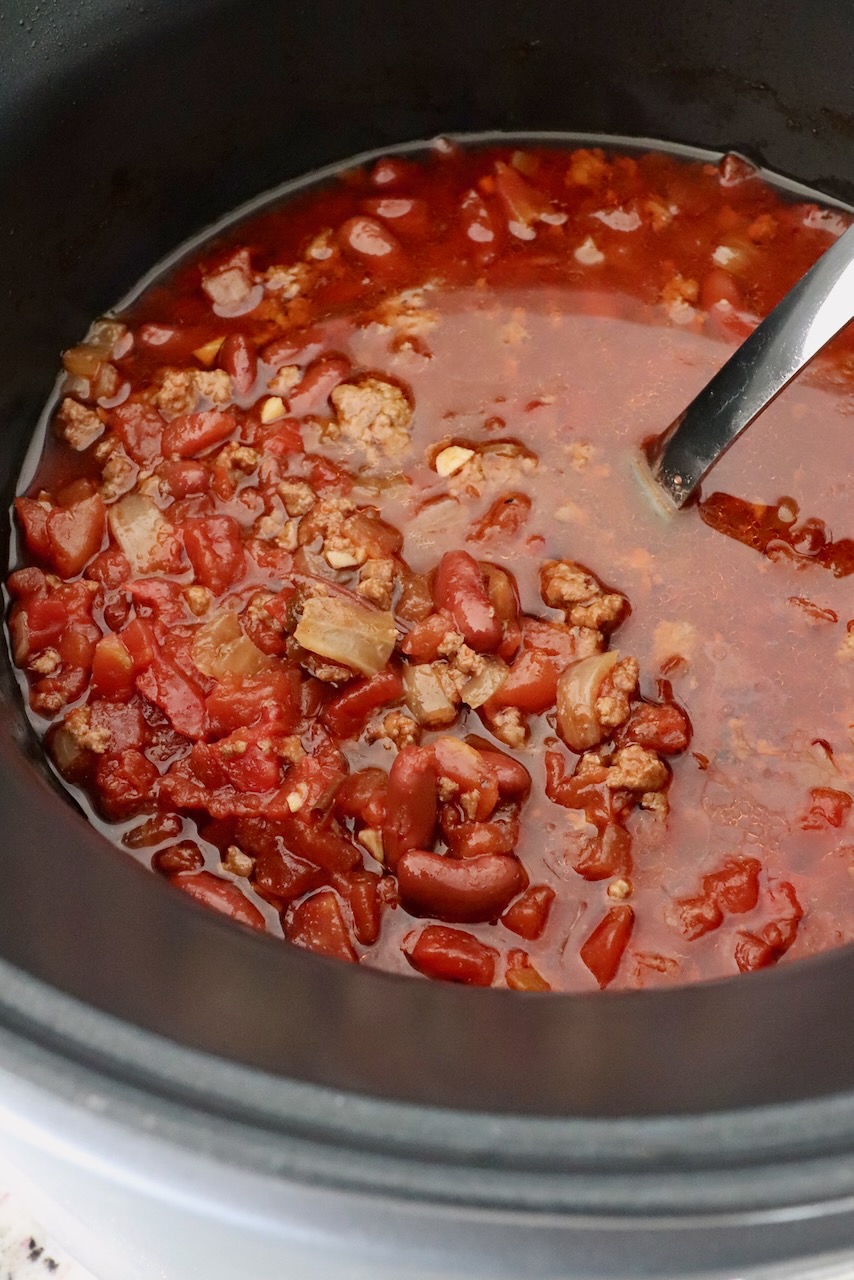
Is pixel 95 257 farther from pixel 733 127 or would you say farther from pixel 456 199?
pixel 733 127

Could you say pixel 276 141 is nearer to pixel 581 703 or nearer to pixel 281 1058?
pixel 581 703

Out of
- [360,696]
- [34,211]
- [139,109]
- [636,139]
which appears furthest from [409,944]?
[636,139]

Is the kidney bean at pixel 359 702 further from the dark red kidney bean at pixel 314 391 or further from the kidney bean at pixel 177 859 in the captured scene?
the dark red kidney bean at pixel 314 391

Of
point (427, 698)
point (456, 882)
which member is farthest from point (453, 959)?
point (427, 698)

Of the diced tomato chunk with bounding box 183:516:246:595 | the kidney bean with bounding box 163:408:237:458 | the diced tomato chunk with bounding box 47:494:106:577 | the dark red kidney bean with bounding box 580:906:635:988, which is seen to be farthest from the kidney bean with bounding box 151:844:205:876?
the kidney bean with bounding box 163:408:237:458

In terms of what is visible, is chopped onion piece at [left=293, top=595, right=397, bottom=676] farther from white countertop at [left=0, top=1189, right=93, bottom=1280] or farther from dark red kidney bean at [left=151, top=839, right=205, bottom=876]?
white countertop at [left=0, top=1189, right=93, bottom=1280]
